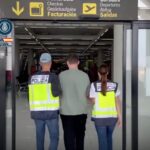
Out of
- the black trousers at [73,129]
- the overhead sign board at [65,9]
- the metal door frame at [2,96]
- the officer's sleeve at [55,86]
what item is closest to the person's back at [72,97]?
the black trousers at [73,129]

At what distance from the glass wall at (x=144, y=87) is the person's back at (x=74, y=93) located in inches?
50.5

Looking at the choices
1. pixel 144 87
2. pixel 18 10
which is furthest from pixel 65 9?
pixel 144 87

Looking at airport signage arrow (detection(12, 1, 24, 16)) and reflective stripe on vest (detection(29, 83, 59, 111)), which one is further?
airport signage arrow (detection(12, 1, 24, 16))

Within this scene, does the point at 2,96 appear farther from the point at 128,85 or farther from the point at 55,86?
the point at 128,85

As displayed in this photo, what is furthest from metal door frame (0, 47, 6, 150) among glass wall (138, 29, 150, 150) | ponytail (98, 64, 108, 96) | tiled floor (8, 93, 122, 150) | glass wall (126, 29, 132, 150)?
glass wall (138, 29, 150, 150)

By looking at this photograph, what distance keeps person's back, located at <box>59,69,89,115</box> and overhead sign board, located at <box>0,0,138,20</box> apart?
1.02m

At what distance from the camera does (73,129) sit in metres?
6.82

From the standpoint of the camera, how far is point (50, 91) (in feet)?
21.7

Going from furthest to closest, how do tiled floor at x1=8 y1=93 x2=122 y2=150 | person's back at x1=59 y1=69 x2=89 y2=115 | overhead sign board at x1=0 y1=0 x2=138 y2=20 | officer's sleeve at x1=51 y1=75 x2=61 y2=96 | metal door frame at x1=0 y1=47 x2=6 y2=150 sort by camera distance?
tiled floor at x1=8 y1=93 x2=122 y2=150 → metal door frame at x1=0 y1=47 x2=6 y2=150 → overhead sign board at x1=0 y1=0 x2=138 y2=20 → person's back at x1=59 y1=69 x2=89 y2=115 → officer's sleeve at x1=51 y1=75 x2=61 y2=96

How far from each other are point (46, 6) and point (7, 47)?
91 cm

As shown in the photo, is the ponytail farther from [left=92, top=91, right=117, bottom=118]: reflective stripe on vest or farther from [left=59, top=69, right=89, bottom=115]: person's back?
[left=59, top=69, right=89, bottom=115]: person's back

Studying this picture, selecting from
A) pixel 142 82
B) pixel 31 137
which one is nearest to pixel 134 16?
pixel 142 82

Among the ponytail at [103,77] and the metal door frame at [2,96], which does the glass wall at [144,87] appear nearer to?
the ponytail at [103,77]

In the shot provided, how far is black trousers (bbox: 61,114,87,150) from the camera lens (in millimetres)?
6746
